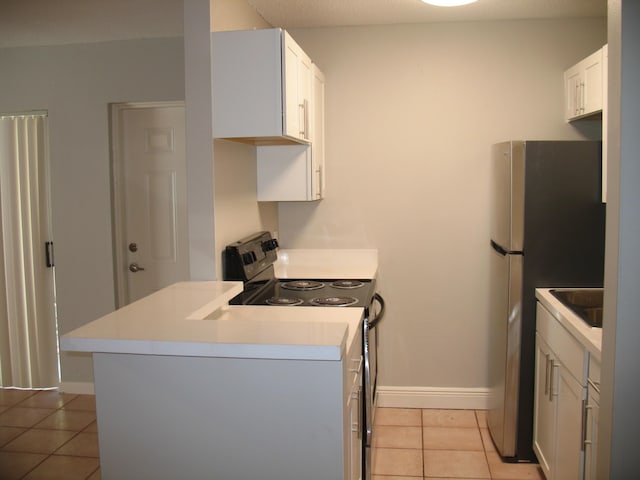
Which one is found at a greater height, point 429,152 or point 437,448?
point 429,152

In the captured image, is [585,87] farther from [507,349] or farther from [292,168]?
[292,168]

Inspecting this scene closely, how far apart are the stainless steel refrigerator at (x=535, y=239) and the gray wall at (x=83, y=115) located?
217 cm

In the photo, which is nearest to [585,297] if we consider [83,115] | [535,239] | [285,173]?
[535,239]

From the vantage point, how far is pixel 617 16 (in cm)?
167

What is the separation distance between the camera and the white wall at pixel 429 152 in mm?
3717

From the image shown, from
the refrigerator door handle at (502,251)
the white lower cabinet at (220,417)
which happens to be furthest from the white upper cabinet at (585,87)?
the white lower cabinet at (220,417)

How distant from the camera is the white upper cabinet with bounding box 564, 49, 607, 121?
3.09 m

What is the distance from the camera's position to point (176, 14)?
338cm

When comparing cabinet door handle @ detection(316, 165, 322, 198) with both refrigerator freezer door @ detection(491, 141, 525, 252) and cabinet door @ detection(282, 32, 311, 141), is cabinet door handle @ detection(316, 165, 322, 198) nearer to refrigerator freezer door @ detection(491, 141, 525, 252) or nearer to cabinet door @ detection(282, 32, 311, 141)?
cabinet door @ detection(282, 32, 311, 141)

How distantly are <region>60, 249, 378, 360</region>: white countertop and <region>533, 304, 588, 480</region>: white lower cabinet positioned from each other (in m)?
0.86

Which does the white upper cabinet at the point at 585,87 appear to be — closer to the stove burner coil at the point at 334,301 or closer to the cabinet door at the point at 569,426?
the cabinet door at the point at 569,426

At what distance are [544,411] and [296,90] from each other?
191 centimetres

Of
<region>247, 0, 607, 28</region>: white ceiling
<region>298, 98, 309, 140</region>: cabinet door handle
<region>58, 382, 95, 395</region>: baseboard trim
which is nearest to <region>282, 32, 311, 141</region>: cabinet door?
<region>298, 98, 309, 140</region>: cabinet door handle

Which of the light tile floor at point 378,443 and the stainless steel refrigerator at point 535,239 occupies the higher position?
the stainless steel refrigerator at point 535,239
